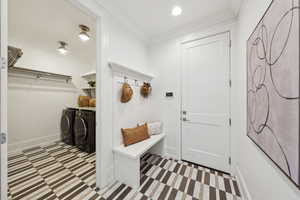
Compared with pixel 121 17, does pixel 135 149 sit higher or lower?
lower

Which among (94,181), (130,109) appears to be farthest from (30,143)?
(130,109)

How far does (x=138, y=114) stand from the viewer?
2.26m

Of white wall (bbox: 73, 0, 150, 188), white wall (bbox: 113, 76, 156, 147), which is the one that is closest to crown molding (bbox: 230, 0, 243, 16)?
white wall (bbox: 73, 0, 150, 188)

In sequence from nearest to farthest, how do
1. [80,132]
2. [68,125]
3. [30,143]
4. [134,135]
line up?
1. [134,135]
2. [80,132]
3. [30,143]
4. [68,125]

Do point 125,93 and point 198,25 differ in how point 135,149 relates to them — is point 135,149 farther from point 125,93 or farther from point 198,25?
point 198,25

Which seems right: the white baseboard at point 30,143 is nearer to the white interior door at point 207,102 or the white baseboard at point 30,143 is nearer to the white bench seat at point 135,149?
the white bench seat at point 135,149

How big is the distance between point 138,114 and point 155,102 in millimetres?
536

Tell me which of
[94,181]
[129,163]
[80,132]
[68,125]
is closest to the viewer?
[129,163]

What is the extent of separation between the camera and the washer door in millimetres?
2510

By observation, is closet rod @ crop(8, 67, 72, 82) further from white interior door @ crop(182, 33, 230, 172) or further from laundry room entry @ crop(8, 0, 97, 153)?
white interior door @ crop(182, 33, 230, 172)

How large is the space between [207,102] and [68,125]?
11.1 feet

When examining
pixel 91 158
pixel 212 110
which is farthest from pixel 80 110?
pixel 212 110

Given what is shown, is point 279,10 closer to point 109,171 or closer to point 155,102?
point 155,102

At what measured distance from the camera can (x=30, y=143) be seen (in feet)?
8.96
